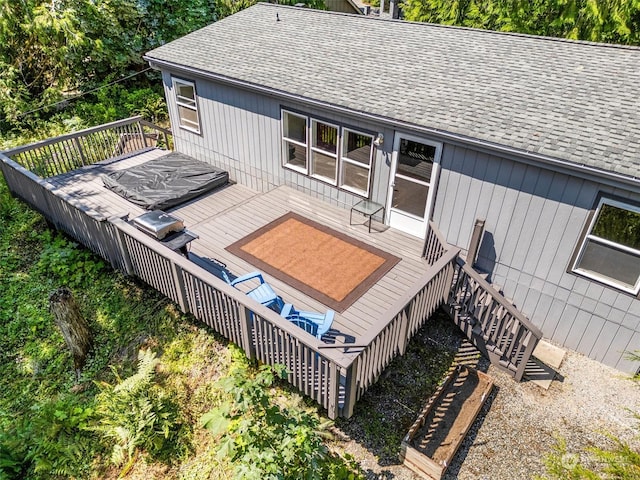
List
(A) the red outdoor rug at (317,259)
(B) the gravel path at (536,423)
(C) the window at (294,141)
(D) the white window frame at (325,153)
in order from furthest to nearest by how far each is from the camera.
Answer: (C) the window at (294,141) < (D) the white window frame at (325,153) < (A) the red outdoor rug at (317,259) < (B) the gravel path at (536,423)

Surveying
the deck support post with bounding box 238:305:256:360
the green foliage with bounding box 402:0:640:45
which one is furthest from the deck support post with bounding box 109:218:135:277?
the green foliage with bounding box 402:0:640:45

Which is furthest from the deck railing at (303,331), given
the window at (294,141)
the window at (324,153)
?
the window at (294,141)

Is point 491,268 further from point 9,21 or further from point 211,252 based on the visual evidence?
point 9,21

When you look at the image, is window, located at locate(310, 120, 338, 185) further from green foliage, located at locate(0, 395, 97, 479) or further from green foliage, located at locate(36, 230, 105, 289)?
green foliage, located at locate(0, 395, 97, 479)

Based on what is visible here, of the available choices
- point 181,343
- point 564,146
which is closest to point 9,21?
point 181,343

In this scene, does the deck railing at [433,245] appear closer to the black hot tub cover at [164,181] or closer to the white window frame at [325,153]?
the white window frame at [325,153]

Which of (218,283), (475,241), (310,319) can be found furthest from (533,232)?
(218,283)

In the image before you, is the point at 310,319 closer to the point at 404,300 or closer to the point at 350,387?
the point at 350,387
